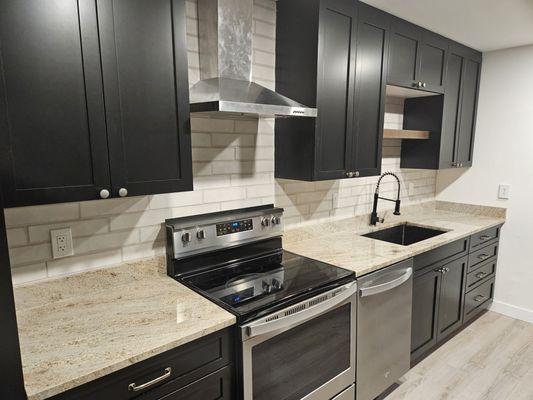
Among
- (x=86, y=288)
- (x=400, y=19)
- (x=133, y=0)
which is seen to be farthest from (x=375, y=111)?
(x=86, y=288)

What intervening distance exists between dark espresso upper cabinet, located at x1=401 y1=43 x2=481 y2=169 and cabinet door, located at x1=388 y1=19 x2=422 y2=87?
0.51 m

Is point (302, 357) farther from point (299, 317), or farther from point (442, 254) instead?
point (442, 254)

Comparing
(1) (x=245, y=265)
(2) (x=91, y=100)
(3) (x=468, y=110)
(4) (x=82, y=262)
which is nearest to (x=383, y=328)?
(1) (x=245, y=265)

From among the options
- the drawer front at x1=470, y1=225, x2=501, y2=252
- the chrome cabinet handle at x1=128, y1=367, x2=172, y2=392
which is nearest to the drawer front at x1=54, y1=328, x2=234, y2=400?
the chrome cabinet handle at x1=128, y1=367, x2=172, y2=392

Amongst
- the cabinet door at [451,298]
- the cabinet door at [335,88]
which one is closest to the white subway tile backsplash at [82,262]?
the cabinet door at [335,88]

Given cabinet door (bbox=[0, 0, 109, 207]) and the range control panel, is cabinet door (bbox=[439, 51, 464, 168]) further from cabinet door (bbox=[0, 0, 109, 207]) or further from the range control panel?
cabinet door (bbox=[0, 0, 109, 207])

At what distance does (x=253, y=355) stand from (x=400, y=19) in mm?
2319

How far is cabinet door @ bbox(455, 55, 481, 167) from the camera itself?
124 inches

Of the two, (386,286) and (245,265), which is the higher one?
(245,265)

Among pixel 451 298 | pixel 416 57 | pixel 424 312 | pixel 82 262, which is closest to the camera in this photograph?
pixel 82 262

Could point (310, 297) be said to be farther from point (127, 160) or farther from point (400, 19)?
point (400, 19)

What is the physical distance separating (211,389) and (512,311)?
124 inches

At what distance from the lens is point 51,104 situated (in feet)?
3.90

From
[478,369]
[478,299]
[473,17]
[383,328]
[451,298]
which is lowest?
[478,369]
